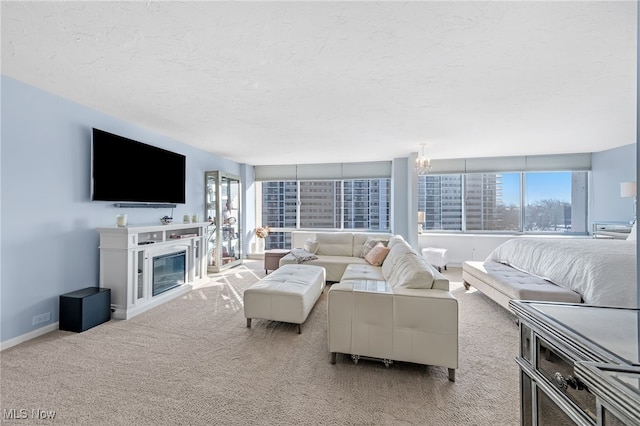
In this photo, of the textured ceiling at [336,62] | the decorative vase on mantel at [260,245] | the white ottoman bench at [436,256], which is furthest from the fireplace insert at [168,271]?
the white ottoman bench at [436,256]

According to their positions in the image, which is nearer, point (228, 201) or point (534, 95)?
point (534, 95)

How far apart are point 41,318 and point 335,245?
3.97m

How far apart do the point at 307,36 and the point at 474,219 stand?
5.91 m

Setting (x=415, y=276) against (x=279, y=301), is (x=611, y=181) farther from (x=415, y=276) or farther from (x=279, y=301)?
(x=279, y=301)

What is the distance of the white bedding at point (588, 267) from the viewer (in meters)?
2.32

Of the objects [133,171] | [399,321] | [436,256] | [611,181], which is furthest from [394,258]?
[611,181]

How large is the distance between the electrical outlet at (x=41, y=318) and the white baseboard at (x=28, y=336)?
67 mm

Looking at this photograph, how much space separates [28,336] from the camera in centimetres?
247

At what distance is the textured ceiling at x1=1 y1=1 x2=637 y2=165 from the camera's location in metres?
1.54

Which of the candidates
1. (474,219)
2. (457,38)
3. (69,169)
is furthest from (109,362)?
(474,219)

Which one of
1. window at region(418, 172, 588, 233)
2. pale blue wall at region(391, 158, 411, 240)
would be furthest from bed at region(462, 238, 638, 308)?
window at region(418, 172, 588, 233)

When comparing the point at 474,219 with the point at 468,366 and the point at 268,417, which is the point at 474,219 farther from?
the point at 268,417

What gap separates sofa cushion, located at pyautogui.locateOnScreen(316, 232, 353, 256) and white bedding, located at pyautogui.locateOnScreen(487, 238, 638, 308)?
2608mm

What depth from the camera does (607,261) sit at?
2492 mm
